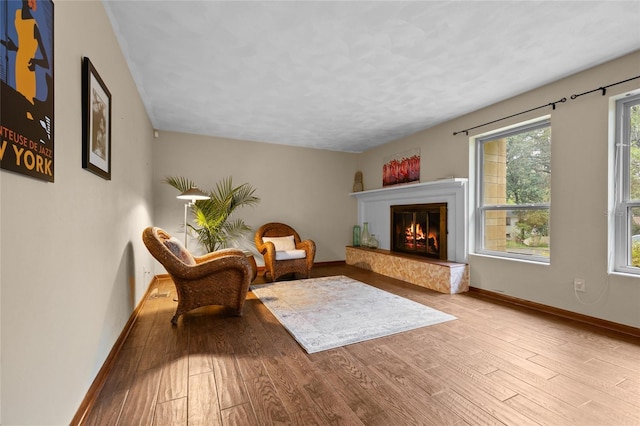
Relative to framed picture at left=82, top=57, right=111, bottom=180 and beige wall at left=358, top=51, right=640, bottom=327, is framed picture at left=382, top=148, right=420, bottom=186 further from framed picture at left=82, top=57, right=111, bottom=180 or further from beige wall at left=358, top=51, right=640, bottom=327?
framed picture at left=82, top=57, right=111, bottom=180

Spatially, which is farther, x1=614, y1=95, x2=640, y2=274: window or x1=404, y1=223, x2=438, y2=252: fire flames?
x1=404, y1=223, x2=438, y2=252: fire flames

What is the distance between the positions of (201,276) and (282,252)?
182 centimetres

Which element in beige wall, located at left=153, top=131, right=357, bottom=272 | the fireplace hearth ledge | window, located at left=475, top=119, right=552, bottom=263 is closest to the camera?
window, located at left=475, top=119, right=552, bottom=263

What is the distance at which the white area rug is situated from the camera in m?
2.45

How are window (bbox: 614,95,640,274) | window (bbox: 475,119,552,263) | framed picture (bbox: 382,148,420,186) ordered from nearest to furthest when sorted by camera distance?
window (bbox: 614,95,640,274) → window (bbox: 475,119,552,263) → framed picture (bbox: 382,148,420,186)

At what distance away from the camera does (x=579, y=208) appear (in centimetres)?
285

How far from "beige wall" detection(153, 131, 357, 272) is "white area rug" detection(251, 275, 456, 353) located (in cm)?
180

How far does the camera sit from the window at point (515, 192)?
3.25 m

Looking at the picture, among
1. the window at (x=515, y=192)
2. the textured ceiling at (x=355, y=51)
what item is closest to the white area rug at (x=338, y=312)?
the window at (x=515, y=192)

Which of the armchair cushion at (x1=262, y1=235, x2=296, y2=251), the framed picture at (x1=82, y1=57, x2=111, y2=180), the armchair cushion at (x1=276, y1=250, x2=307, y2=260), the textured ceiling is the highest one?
the textured ceiling

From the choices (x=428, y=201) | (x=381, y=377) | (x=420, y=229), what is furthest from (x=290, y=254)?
(x=381, y=377)

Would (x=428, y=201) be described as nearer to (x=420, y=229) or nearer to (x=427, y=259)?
(x=420, y=229)

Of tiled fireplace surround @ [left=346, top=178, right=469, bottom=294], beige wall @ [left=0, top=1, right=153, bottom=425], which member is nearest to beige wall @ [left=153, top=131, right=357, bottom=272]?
tiled fireplace surround @ [left=346, top=178, right=469, bottom=294]

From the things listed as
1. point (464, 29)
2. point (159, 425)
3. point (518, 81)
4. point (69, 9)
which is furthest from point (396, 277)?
point (69, 9)
